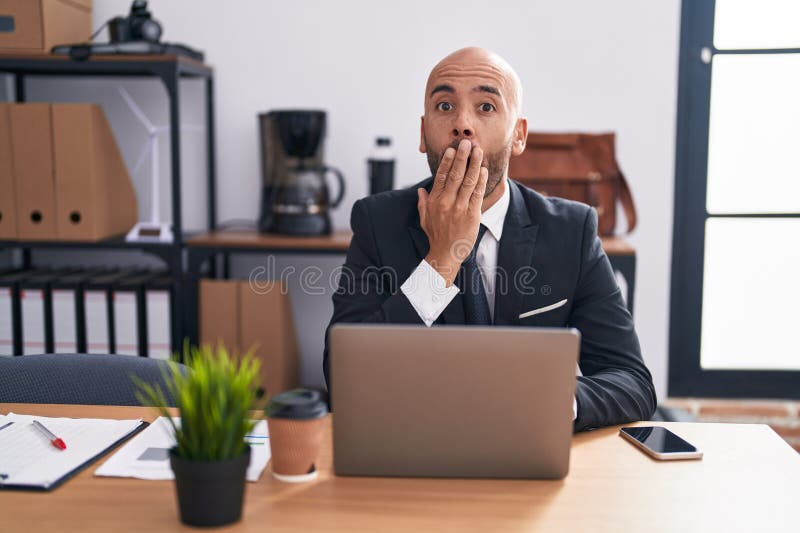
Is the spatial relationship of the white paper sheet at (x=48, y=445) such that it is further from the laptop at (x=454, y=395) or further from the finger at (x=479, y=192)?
the finger at (x=479, y=192)

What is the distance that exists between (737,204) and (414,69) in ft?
3.99

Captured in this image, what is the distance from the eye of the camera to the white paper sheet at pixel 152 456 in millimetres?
962

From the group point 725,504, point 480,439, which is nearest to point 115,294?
point 480,439

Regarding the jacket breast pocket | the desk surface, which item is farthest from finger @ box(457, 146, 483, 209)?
the desk surface

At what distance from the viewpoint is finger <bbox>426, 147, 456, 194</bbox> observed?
1504mm

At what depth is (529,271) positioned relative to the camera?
154cm

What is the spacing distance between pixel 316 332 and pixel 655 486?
1.95 meters

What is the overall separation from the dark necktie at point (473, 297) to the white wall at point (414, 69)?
1.22m

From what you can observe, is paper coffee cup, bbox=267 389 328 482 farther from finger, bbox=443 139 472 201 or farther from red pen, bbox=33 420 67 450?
finger, bbox=443 139 472 201

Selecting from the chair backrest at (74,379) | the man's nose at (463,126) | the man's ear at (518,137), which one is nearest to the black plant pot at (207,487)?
the chair backrest at (74,379)

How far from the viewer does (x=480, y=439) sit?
3.06ft

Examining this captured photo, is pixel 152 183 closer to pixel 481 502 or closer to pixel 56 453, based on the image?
pixel 56 453

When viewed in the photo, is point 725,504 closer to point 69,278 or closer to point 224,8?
point 69,278

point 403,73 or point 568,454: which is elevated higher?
point 403,73
